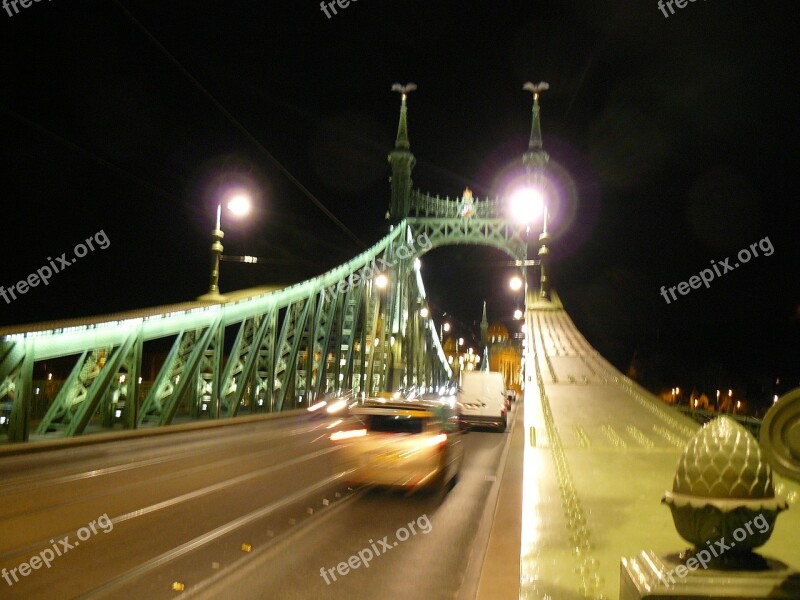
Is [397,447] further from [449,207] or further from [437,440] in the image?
[449,207]

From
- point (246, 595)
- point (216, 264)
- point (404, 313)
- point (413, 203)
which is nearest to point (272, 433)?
point (216, 264)

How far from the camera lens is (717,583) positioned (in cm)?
320

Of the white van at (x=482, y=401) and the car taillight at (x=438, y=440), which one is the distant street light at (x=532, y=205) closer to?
the white van at (x=482, y=401)

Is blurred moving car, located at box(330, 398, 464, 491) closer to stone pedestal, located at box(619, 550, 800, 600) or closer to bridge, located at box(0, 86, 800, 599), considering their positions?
bridge, located at box(0, 86, 800, 599)

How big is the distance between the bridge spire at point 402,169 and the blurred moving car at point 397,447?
139 feet

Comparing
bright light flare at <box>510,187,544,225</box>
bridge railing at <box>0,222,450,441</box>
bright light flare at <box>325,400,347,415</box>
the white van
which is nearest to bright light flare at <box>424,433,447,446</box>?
bridge railing at <box>0,222,450,441</box>

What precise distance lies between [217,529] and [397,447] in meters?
3.17

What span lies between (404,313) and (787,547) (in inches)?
1733

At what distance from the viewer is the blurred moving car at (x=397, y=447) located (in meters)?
10.2

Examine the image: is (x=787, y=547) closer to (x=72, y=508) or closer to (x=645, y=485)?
(x=645, y=485)

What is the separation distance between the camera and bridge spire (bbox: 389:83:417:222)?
53.2m

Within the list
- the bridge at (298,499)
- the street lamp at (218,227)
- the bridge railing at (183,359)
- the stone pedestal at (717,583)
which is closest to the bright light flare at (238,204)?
the street lamp at (218,227)

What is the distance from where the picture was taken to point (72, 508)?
28.2 feet

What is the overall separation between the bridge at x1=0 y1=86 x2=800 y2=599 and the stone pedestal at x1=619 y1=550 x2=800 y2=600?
0.03 ft
